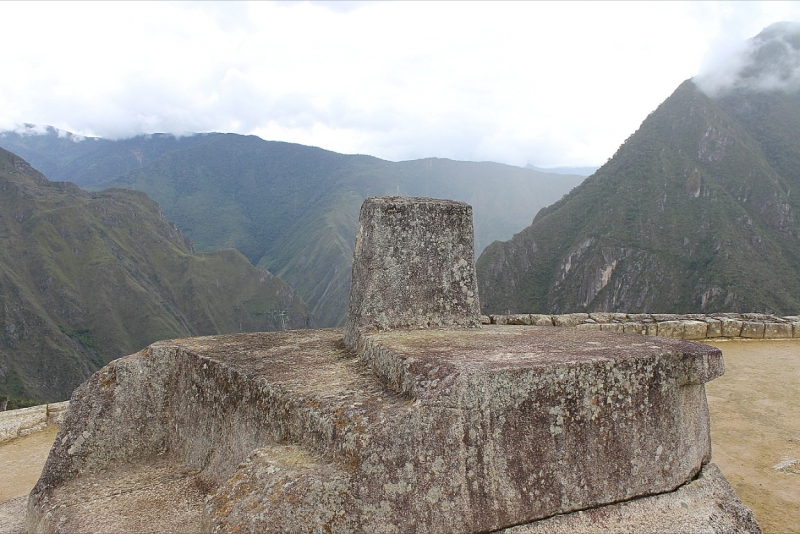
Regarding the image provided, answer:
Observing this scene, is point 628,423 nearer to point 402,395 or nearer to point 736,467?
point 402,395

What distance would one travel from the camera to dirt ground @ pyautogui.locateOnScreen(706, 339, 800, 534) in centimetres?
464

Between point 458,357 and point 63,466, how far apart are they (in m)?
2.99

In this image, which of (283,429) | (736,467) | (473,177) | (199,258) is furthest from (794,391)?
(473,177)

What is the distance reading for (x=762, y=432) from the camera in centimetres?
614

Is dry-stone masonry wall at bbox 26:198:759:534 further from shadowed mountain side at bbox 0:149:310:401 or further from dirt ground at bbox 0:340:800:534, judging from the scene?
shadowed mountain side at bbox 0:149:310:401

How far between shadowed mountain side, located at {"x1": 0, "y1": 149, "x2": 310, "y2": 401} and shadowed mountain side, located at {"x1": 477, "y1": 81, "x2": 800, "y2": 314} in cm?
5021

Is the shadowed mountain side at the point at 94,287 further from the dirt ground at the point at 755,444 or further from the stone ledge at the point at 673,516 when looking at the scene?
the stone ledge at the point at 673,516

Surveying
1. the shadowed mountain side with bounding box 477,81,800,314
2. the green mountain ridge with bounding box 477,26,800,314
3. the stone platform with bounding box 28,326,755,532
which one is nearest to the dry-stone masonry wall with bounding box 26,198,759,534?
the stone platform with bounding box 28,326,755,532

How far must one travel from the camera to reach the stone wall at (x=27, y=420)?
7.43 m

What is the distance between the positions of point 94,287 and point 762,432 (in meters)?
102

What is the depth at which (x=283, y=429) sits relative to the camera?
3111 mm

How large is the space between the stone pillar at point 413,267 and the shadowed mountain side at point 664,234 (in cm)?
7506

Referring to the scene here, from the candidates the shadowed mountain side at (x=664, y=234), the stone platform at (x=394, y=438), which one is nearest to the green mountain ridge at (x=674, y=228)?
the shadowed mountain side at (x=664, y=234)

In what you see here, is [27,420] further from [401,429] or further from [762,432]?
[762,432]
